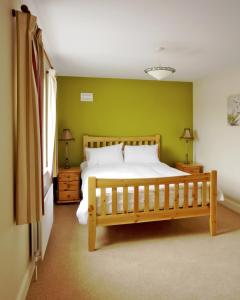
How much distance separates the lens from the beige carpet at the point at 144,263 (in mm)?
1915

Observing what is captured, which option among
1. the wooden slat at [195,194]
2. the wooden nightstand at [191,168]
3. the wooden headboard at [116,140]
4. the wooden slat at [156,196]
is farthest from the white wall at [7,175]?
the wooden nightstand at [191,168]

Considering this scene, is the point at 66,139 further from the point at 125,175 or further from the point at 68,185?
the point at 125,175

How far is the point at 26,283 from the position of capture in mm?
1921

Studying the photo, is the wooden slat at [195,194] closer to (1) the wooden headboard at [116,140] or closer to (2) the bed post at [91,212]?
(2) the bed post at [91,212]

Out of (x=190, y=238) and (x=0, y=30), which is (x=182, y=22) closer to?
(x=0, y=30)

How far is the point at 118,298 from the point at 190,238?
131 cm

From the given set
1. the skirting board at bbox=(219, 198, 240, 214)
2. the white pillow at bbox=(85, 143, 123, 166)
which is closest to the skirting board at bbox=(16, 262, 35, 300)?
the white pillow at bbox=(85, 143, 123, 166)

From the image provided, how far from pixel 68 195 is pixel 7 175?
2.79m

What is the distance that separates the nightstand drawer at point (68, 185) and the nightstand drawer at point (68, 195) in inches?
2.1

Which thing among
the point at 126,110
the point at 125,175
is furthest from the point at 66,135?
the point at 125,175

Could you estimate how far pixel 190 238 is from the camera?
2.86m

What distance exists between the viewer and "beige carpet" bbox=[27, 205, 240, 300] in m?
1.92

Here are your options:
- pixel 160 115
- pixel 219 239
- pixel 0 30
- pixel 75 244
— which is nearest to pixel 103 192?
pixel 75 244

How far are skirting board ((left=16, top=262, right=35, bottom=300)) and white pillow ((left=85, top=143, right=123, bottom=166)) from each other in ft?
7.51
